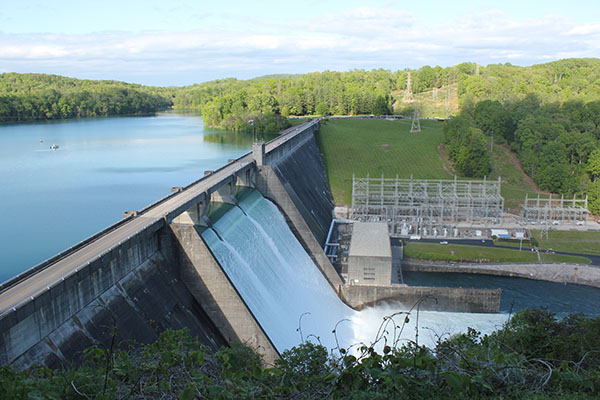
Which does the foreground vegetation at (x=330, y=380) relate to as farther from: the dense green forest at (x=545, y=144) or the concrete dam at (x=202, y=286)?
the dense green forest at (x=545, y=144)

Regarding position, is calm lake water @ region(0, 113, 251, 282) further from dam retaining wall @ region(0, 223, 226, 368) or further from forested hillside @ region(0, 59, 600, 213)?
forested hillside @ region(0, 59, 600, 213)

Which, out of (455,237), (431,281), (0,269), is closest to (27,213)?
(0,269)

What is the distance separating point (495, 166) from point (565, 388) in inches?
1933

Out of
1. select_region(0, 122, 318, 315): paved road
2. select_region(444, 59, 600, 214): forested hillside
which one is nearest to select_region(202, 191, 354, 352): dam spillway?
select_region(0, 122, 318, 315): paved road

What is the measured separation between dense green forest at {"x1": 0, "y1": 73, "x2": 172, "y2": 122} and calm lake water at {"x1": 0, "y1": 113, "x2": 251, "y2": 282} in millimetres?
16039

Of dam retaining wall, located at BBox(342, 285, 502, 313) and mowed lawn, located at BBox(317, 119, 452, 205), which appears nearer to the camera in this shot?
dam retaining wall, located at BBox(342, 285, 502, 313)

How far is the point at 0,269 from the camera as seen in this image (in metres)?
22.6

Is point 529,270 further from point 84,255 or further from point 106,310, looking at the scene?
point 106,310

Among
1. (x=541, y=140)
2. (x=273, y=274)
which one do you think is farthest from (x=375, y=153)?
Answer: (x=273, y=274)

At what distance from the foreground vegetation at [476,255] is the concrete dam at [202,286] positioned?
8230 millimetres

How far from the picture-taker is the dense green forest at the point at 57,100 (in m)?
87.8

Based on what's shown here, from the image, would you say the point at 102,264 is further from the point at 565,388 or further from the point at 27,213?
the point at 27,213

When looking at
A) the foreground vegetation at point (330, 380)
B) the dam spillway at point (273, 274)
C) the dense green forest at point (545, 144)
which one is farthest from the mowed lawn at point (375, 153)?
the foreground vegetation at point (330, 380)

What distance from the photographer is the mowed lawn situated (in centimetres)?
4934
